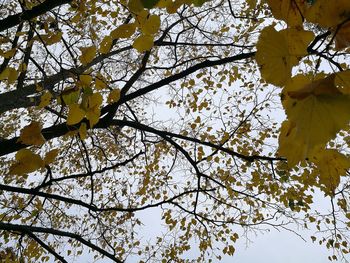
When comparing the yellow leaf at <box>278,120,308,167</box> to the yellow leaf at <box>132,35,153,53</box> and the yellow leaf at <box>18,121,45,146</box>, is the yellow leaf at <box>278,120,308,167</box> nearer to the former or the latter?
the yellow leaf at <box>132,35,153,53</box>

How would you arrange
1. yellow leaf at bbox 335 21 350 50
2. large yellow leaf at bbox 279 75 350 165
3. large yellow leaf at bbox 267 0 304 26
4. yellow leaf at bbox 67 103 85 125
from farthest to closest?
yellow leaf at bbox 67 103 85 125 < large yellow leaf at bbox 267 0 304 26 < yellow leaf at bbox 335 21 350 50 < large yellow leaf at bbox 279 75 350 165

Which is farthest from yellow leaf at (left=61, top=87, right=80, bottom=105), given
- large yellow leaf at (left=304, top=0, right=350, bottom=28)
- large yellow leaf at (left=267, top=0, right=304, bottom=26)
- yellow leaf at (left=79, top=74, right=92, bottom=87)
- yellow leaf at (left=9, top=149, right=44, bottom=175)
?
large yellow leaf at (left=304, top=0, right=350, bottom=28)

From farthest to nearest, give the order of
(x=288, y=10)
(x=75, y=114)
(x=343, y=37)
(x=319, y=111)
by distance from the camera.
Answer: (x=75, y=114) < (x=288, y=10) < (x=343, y=37) < (x=319, y=111)

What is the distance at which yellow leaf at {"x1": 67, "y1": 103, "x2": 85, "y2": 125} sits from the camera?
138cm

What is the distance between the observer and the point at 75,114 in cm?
139

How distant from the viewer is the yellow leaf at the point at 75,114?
1.38m

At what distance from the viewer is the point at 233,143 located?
19.1 feet

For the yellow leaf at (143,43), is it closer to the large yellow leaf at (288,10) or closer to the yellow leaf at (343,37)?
the large yellow leaf at (288,10)

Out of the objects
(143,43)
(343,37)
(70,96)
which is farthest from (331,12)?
(70,96)

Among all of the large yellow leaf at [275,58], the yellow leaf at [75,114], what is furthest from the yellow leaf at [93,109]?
the large yellow leaf at [275,58]

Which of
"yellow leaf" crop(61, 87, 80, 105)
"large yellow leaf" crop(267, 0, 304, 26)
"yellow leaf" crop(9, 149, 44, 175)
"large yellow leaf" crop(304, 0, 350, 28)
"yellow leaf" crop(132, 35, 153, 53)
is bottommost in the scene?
"large yellow leaf" crop(304, 0, 350, 28)

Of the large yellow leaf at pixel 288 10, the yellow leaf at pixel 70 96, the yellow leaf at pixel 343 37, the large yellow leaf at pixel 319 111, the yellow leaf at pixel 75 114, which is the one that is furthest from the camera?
the yellow leaf at pixel 70 96

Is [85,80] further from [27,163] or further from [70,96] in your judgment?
[27,163]

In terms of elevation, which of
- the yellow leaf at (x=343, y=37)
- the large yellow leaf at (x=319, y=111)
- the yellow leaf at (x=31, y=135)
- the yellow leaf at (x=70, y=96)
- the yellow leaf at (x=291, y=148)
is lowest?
the large yellow leaf at (x=319, y=111)
